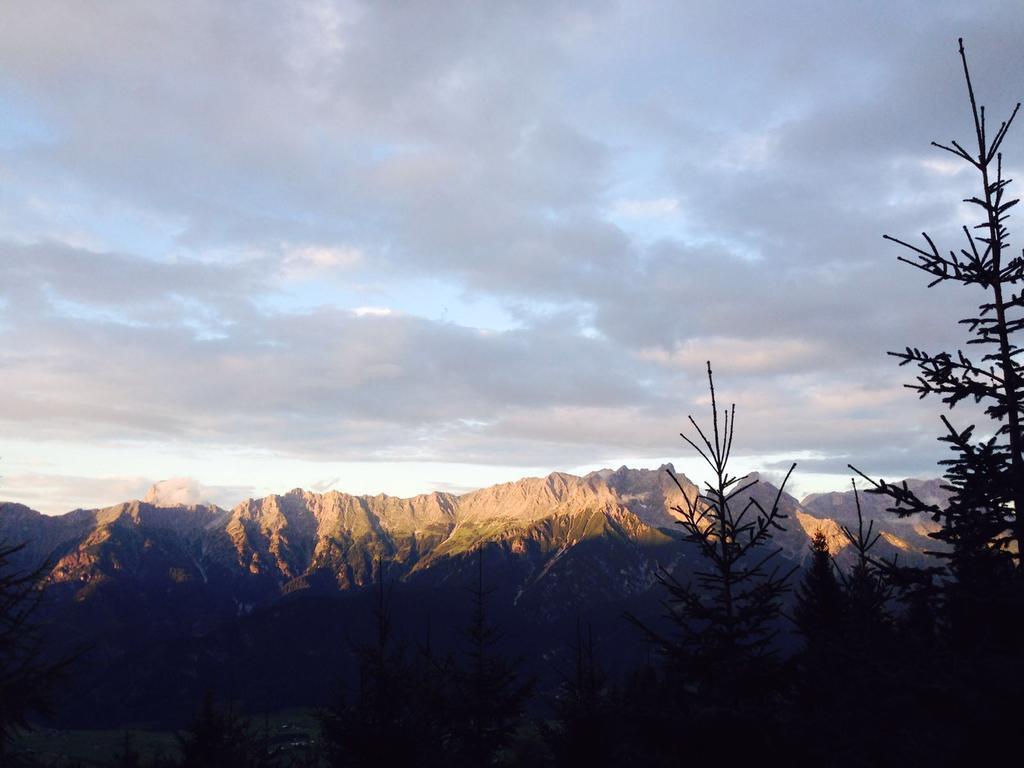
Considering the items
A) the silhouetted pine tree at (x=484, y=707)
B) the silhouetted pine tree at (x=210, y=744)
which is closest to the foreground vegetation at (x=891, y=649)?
the silhouetted pine tree at (x=484, y=707)

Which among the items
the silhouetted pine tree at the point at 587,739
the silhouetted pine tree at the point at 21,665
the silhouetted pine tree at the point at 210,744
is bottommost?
the silhouetted pine tree at the point at 210,744

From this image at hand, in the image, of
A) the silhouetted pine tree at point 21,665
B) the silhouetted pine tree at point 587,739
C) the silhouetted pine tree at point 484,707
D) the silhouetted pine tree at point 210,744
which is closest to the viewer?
the silhouetted pine tree at point 21,665

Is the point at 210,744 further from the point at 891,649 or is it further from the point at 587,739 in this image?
the point at 891,649

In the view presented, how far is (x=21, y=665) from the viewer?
46.1 feet

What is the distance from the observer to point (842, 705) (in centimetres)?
1393

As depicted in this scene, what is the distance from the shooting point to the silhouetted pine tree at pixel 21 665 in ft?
43.1

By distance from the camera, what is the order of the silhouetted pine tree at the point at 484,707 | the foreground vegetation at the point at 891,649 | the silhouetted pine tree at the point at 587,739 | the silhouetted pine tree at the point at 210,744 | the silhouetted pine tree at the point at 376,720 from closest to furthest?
the foreground vegetation at the point at 891,649 → the silhouetted pine tree at the point at 376,720 → the silhouetted pine tree at the point at 587,739 → the silhouetted pine tree at the point at 484,707 → the silhouetted pine tree at the point at 210,744

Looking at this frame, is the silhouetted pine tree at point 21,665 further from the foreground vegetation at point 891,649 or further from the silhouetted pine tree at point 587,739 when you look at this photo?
the silhouetted pine tree at point 587,739

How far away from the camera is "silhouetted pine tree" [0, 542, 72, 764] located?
13.1 m

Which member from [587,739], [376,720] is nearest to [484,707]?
[587,739]

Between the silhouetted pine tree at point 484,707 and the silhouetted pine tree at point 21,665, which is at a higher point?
the silhouetted pine tree at point 21,665

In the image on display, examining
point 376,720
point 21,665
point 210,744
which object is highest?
point 21,665

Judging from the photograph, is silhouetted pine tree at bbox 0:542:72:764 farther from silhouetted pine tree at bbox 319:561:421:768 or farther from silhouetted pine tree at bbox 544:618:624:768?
silhouetted pine tree at bbox 544:618:624:768

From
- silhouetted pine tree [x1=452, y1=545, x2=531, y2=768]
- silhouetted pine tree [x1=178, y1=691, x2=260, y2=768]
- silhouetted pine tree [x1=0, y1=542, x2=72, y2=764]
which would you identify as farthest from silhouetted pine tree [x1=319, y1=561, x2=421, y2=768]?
silhouetted pine tree [x1=178, y1=691, x2=260, y2=768]
